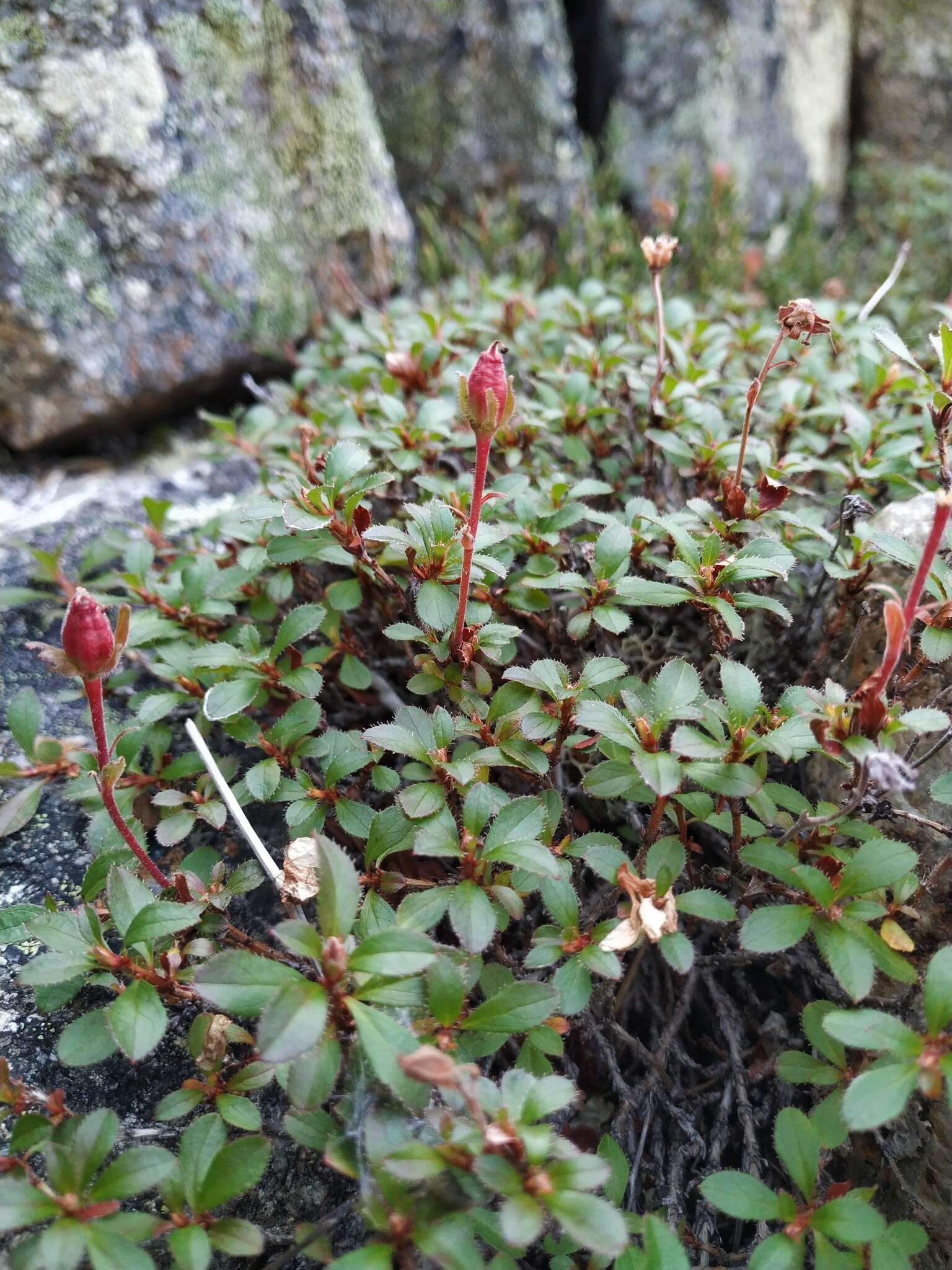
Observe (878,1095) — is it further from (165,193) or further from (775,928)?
(165,193)

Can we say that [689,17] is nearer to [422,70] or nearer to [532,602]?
[422,70]

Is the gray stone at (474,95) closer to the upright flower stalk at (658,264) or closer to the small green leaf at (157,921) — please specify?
the upright flower stalk at (658,264)

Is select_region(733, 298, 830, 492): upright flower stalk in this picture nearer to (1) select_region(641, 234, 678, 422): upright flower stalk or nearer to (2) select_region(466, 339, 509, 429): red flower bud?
(1) select_region(641, 234, 678, 422): upright flower stalk

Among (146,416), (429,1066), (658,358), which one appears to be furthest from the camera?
(146,416)

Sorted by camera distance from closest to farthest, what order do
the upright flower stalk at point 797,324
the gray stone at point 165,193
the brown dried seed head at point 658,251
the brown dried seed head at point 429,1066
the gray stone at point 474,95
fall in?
the brown dried seed head at point 429,1066 < the upright flower stalk at point 797,324 < the brown dried seed head at point 658,251 < the gray stone at point 165,193 < the gray stone at point 474,95

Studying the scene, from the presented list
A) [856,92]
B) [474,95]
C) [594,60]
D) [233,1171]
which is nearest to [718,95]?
[594,60]

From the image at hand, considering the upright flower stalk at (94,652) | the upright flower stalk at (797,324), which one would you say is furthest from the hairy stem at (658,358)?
the upright flower stalk at (94,652)

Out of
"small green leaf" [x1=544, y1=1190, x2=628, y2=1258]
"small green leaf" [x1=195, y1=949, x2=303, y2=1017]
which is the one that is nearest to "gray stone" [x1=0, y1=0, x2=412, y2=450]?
"small green leaf" [x1=195, y1=949, x2=303, y2=1017]
